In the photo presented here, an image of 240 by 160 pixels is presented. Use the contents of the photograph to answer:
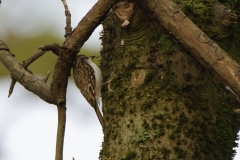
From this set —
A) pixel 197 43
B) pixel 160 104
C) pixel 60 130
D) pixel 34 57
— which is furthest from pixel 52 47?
pixel 197 43

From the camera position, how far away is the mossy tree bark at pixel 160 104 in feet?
7.07

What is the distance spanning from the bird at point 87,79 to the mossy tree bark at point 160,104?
880 millimetres

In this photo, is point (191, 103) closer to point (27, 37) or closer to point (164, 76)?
point (164, 76)

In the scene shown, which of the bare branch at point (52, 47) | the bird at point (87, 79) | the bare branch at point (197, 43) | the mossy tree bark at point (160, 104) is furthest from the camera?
the bird at point (87, 79)

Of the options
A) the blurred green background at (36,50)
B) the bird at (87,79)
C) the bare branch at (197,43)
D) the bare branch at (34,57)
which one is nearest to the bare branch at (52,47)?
the bare branch at (34,57)

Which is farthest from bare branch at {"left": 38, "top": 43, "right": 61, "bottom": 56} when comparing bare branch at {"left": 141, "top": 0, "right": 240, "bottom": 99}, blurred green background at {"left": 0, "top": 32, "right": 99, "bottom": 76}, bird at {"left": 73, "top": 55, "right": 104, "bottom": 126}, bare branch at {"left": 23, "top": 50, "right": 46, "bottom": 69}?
blurred green background at {"left": 0, "top": 32, "right": 99, "bottom": 76}

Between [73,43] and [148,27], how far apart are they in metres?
0.32

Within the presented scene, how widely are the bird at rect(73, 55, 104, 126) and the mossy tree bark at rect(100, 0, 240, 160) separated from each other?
880 mm

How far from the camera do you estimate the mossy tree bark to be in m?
2.15

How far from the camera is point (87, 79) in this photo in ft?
11.7

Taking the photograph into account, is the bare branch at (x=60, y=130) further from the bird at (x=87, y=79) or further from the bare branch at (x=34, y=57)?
the bird at (x=87, y=79)

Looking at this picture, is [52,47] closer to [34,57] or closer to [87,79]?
[34,57]

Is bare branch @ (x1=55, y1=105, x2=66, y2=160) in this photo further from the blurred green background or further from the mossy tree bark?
the blurred green background

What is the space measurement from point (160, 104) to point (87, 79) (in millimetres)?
1391
